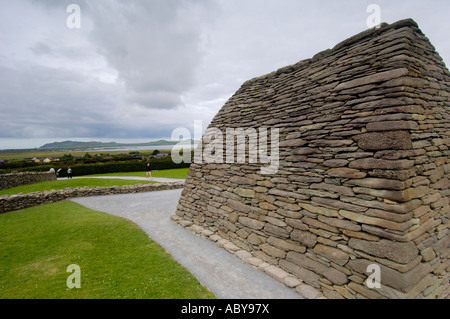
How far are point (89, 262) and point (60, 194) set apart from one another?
11.6m

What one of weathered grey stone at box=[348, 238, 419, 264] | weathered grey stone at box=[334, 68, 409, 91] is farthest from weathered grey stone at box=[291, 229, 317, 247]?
weathered grey stone at box=[334, 68, 409, 91]

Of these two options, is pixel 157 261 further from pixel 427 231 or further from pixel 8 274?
pixel 427 231

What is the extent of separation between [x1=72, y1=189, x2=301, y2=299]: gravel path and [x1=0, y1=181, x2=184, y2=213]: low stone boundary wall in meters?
4.15

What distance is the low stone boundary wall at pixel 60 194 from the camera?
13.1m

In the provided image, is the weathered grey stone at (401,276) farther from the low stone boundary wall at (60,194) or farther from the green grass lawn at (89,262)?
the low stone boundary wall at (60,194)

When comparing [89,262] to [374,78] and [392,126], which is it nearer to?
[392,126]

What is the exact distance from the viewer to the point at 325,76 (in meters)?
5.46

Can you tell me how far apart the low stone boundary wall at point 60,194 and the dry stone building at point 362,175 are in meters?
13.5

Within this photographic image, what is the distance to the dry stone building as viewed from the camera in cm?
389
